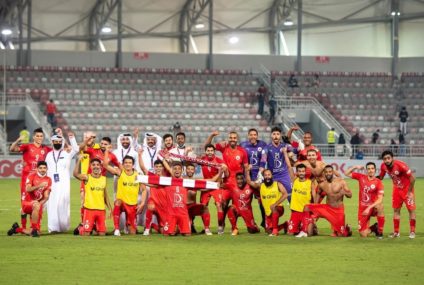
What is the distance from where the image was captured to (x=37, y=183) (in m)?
17.4

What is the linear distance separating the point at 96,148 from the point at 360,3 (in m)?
36.9

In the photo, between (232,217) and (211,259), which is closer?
(211,259)

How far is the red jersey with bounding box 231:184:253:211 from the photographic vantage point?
1838 centimetres

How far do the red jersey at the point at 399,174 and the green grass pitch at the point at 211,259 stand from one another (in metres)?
0.91

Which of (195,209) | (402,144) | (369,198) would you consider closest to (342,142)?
(402,144)

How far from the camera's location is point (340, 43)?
→ 5416cm

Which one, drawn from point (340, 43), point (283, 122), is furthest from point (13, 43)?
point (340, 43)

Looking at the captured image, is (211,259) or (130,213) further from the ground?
(130,213)

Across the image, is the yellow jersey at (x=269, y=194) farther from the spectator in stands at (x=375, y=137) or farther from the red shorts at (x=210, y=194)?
the spectator in stands at (x=375, y=137)

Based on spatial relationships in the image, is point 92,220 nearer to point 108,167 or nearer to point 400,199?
point 108,167

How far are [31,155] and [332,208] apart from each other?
5.60 meters

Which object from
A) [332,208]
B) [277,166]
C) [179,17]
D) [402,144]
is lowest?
[332,208]

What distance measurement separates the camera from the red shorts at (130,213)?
1781 cm

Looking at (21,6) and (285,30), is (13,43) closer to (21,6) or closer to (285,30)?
(21,6)
